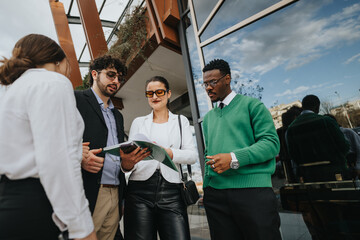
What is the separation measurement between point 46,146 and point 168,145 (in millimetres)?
1304

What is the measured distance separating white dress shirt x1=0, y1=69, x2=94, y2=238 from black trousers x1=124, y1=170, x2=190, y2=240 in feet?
3.11

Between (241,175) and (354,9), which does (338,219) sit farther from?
(354,9)

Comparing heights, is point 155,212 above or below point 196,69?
below

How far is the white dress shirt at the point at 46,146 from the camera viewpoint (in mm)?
876

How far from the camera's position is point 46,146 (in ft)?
2.89

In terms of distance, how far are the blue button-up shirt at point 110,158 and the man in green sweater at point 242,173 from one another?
2.57 feet

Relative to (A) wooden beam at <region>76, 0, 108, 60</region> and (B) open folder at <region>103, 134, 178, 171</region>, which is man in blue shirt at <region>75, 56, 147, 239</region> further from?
(A) wooden beam at <region>76, 0, 108, 60</region>

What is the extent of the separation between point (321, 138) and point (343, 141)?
0.19 meters

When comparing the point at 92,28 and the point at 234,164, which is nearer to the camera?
the point at 234,164

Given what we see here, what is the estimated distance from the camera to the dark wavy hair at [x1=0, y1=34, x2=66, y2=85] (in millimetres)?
1044

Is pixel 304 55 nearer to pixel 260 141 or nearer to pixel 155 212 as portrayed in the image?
pixel 260 141

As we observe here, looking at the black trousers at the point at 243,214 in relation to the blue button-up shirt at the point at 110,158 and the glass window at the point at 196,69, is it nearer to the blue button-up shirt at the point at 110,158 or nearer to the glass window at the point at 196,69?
the blue button-up shirt at the point at 110,158

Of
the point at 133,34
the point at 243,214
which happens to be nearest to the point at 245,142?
the point at 243,214

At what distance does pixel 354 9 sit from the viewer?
87.9 inches
